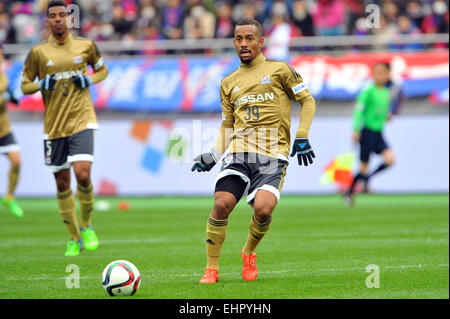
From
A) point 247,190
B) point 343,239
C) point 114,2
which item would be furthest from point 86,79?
point 114,2

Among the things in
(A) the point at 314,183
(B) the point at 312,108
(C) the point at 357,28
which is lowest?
(A) the point at 314,183

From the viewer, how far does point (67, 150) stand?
9.40m

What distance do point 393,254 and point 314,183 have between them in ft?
32.5

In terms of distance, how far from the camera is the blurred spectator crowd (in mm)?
19312

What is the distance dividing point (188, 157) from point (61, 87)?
9785mm

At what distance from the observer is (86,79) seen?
9.27 m

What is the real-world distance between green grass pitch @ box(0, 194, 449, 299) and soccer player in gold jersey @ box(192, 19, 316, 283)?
0.47m

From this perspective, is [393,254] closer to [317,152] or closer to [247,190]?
[247,190]

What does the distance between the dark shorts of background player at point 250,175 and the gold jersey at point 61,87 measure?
2671 mm

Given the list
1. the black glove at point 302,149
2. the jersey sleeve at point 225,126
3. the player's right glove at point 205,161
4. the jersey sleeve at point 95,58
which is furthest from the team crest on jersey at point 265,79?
the jersey sleeve at point 95,58

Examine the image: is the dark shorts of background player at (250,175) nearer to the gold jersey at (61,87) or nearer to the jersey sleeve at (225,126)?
the jersey sleeve at (225,126)

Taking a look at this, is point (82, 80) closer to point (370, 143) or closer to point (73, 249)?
point (73, 249)

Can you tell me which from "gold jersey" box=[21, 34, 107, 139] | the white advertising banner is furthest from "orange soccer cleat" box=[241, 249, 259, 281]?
the white advertising banner

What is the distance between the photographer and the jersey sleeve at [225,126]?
7.40 meters
